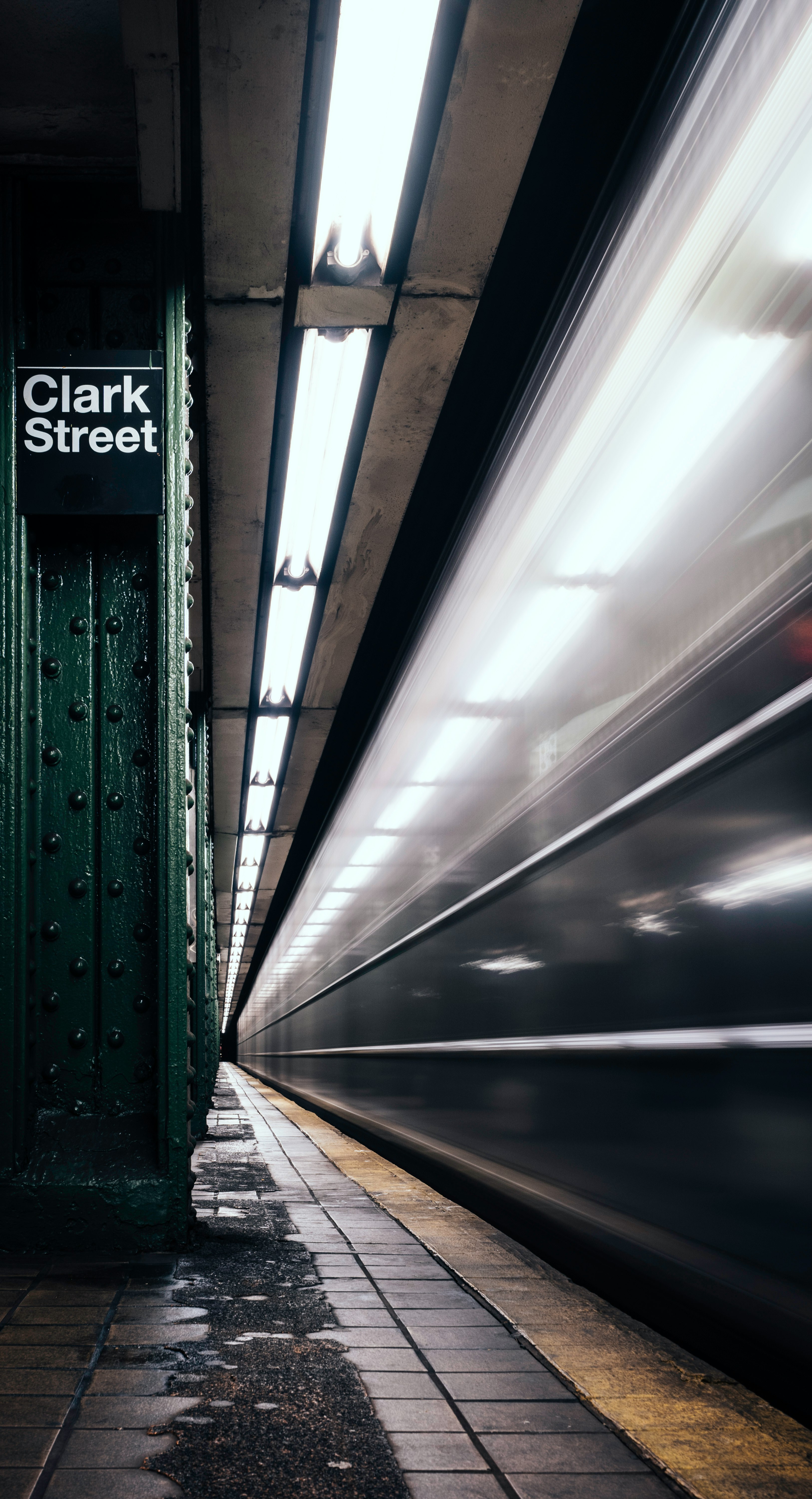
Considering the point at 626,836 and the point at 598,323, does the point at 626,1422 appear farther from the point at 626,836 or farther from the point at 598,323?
the point at 598,323

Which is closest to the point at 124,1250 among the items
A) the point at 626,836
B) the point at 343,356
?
the point at 626,836

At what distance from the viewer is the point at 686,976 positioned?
6.93 ft

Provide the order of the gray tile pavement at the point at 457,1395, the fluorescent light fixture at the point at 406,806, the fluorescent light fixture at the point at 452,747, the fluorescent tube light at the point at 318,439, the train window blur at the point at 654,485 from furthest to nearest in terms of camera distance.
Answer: the fluorescent light fixture at the point at 406,806
the fluorescent tube light at the point at 318,439
the fluorescent light fixture at the point at 452,747
the train window blur at the point at 654,485
the gray tile pavement at the point at 457,1395

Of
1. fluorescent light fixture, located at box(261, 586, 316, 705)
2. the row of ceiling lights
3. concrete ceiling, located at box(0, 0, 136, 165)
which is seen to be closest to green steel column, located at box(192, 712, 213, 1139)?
fluorescent light fixture, located at box(261, 586, 316, 705)

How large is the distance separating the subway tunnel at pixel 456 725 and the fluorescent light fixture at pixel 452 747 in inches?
1.4

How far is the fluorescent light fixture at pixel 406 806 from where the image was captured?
185 inches

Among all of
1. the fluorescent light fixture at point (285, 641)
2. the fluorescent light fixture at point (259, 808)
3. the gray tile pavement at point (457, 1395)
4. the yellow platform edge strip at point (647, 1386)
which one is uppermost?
the fluorescent light fixture at point (285, 641)

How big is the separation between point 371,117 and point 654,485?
1513 millimetres

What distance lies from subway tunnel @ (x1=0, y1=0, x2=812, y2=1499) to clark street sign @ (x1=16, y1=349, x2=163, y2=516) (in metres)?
0.01

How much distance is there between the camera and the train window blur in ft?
6.07

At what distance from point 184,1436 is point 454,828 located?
2.86 metres

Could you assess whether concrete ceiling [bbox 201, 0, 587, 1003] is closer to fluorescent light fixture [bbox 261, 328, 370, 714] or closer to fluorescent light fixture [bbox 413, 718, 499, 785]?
fluorescent light fixture [bbox 261, 328, 370, 714]

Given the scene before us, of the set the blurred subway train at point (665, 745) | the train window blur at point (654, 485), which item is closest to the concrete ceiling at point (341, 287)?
the blurred subway train at point (665, 745)

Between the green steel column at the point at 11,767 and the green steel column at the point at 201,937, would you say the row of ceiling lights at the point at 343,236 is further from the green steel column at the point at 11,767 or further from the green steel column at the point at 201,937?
the green steel column at the point at 11,767
